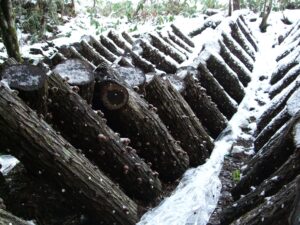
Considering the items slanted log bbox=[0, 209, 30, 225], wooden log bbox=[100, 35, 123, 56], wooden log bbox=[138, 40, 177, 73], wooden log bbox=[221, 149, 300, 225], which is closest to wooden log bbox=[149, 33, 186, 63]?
wooden log bbox=[138, 40, 177, 73]

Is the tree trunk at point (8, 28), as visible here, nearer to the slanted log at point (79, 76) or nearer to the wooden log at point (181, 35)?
the slanted log at point (79, 76)

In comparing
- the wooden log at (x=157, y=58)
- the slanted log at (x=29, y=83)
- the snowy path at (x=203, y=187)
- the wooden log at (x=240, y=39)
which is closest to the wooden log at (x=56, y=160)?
the slanted log at (x=29, y=83)

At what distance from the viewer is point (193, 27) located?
31.1 ft

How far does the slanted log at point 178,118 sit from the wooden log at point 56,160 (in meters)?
1.12

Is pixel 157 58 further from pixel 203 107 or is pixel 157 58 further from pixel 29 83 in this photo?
pixel 29 83

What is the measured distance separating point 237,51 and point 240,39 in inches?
35.5

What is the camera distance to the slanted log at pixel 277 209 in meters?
2.11

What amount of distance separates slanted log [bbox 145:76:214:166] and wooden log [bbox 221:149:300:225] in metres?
1.34

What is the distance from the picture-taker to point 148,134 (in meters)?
3.70

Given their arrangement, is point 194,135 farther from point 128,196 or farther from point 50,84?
point 50,84

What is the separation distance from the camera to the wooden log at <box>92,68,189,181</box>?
141 inches

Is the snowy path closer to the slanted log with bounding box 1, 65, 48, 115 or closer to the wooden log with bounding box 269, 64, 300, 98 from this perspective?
the wooden log with bounding box 269, 64, 300, 98

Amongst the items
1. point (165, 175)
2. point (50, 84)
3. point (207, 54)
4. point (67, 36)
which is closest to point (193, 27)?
point (67, 36)

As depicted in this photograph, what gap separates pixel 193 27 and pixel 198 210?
263 inches
